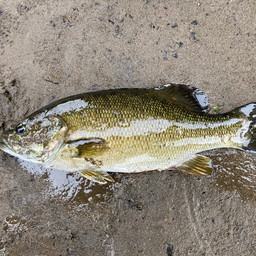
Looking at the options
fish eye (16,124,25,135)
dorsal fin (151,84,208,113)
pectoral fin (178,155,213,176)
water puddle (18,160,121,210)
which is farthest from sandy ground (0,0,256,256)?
fish eye (16,124,25,135)


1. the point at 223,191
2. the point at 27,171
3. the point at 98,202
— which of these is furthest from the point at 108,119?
the point at 223,191

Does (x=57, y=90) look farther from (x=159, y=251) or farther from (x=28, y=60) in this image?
(x=159, y=251)

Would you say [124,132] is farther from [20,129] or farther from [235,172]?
[235,172]

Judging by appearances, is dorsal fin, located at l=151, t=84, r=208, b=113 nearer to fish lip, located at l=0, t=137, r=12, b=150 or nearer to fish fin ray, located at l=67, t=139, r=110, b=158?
fish fin ray, located at l=67, t=139, r=110, b=158

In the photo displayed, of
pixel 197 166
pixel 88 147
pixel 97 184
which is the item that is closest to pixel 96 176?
pixel 97 184

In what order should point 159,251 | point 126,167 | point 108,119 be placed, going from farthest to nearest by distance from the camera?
1. point 159,251
2. point 126,167
3. point 108,119

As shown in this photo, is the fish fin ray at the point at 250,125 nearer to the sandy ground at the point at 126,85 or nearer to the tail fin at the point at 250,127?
the tail fin at the point at 250,127
